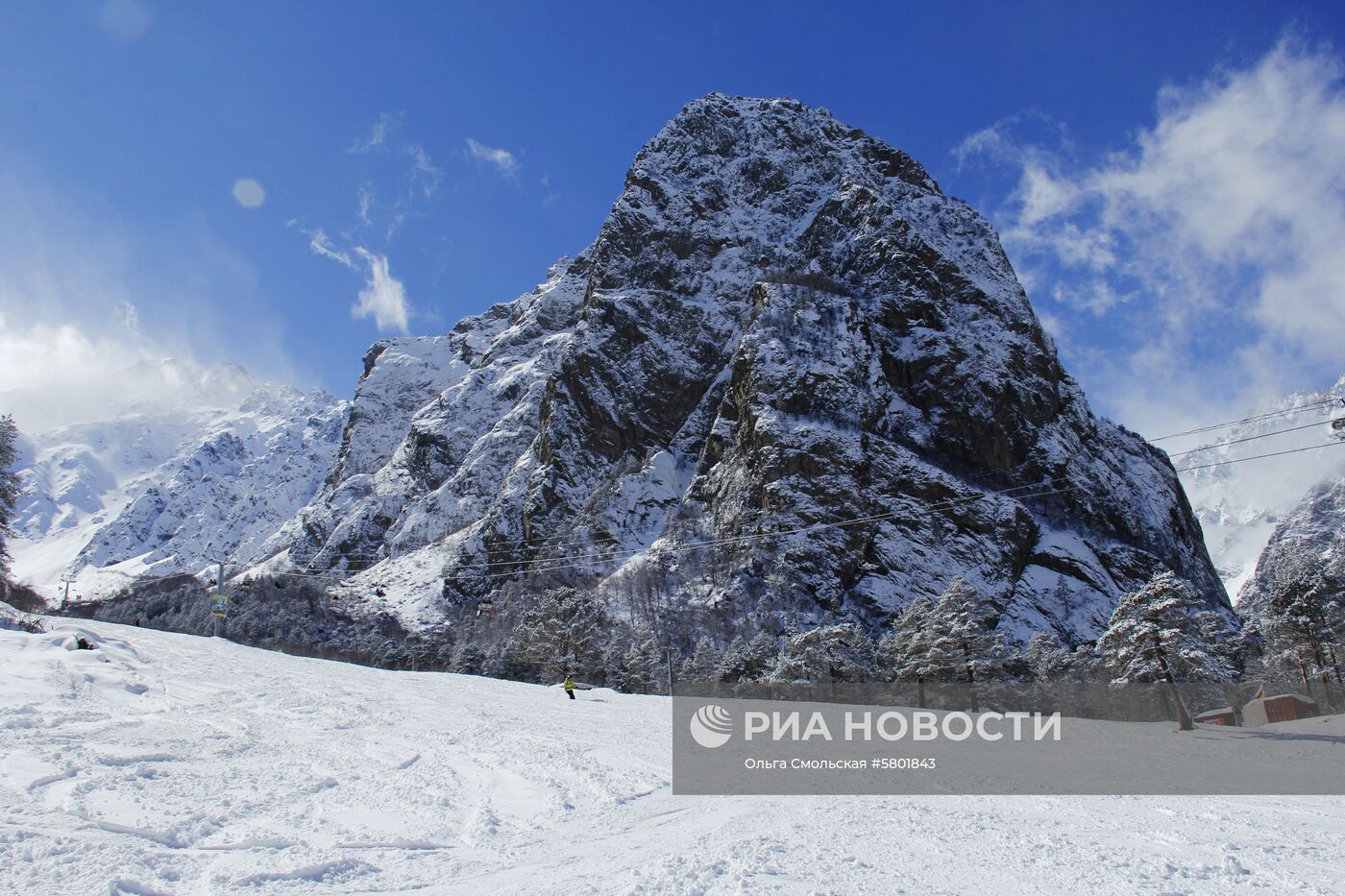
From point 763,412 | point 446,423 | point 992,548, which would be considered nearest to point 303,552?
point 446,423

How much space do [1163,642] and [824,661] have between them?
17.8 meters

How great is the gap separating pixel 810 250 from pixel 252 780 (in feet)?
417

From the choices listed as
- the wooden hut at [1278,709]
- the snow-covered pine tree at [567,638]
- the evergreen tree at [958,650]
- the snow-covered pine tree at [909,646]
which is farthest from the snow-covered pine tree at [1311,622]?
the snow-covered pine tree at [567,638]

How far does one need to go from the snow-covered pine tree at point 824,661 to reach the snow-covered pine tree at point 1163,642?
15343 millimetres

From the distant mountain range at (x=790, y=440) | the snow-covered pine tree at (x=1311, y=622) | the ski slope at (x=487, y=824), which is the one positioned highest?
the distant mountain range at (x=790, y=440)

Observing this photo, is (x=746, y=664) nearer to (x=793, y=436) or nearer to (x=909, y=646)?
(x=909, y=646)

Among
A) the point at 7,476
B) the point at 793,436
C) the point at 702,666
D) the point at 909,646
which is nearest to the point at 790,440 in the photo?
the point at 793,436

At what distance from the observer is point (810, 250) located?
127125 millimetres

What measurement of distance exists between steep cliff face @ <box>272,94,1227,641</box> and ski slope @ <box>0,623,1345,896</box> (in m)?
47.2

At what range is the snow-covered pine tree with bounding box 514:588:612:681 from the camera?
46188mm

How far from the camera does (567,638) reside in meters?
47.3

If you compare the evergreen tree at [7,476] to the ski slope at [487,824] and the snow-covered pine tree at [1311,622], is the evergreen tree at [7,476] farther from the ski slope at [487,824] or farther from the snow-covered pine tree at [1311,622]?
the snow-covered pine tree at [1311,622]

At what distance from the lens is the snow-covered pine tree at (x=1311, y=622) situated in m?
42.5

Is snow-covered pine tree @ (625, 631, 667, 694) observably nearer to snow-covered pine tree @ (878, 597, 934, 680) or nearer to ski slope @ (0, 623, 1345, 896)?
snow-covered pine tree @ (878, 597, 934, 680)
